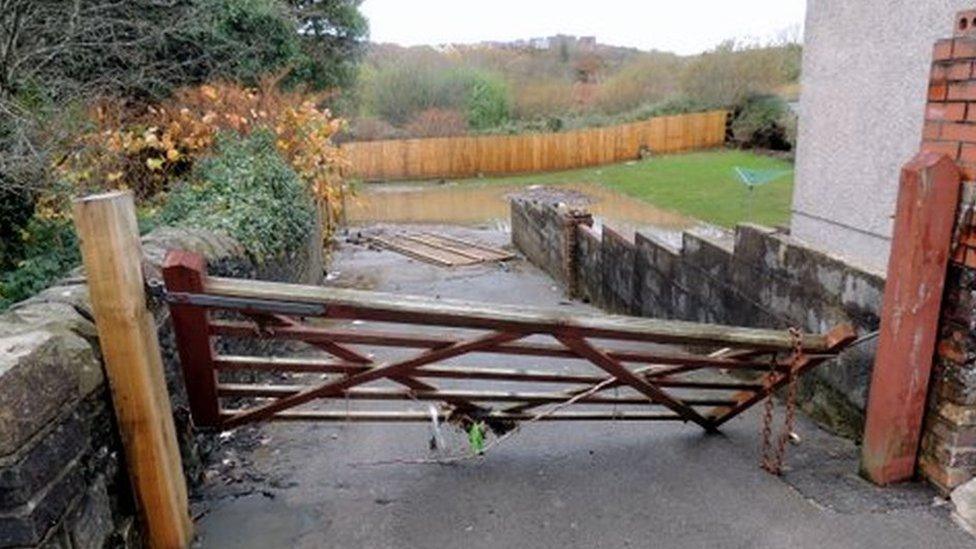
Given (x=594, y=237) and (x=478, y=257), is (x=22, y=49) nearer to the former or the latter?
(x=594, y=237)

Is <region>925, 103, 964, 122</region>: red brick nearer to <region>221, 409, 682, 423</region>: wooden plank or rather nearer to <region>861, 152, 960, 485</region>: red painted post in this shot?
<region>861, 152, 960, 485</region>: red painted post

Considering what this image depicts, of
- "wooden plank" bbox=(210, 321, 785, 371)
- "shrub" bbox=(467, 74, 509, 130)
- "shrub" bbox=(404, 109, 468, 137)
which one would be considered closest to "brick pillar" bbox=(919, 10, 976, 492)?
"wooden plank" bbox=(210, 321, 785, 371)

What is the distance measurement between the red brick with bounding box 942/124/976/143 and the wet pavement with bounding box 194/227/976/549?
1.48 m

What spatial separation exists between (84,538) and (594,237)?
756 centimetres

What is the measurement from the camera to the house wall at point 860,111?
6.57m

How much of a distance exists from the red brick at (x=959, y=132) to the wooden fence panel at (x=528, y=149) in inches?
976

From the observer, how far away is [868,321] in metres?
3.59

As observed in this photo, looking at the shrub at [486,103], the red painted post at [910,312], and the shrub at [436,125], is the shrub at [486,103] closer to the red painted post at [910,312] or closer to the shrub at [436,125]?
the shrub at [436,125]

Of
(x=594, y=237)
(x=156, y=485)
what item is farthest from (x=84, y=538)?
(x=594, y=237)

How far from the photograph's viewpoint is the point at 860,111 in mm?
7277

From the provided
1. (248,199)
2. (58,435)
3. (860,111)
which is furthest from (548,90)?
(58,435)

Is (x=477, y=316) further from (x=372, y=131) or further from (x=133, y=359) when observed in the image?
(x=372, y=131)

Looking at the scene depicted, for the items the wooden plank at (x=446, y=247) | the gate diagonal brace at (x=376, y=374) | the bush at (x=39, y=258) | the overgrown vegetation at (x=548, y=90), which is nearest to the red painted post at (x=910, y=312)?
the gate diagonal brace at (x=376, y=374)

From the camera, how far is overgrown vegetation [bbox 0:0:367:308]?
5.18 metres
